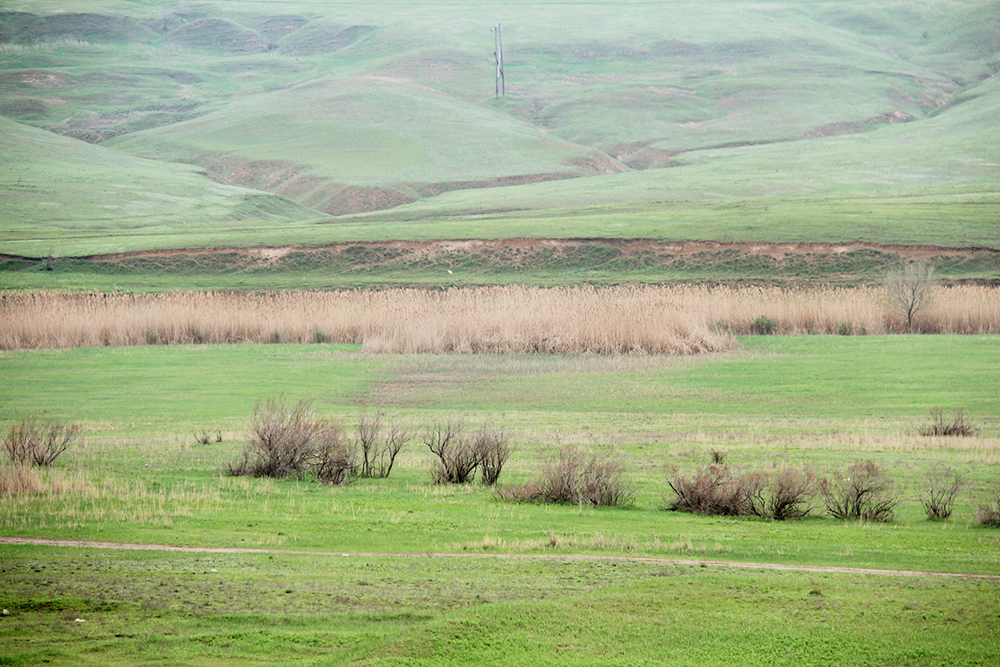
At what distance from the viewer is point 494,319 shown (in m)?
40.8

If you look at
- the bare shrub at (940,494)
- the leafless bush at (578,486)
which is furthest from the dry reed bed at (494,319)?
the leafless bush at (578,486)

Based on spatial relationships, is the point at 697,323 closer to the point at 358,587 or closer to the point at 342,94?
the point at 358,587

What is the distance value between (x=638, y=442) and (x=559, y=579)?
11.4 m

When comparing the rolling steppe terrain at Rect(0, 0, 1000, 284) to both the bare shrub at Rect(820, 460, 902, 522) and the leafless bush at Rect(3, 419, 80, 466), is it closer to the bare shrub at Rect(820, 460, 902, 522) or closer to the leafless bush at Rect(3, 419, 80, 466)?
the bare shrub at Rect(820, 460, 902, 522)

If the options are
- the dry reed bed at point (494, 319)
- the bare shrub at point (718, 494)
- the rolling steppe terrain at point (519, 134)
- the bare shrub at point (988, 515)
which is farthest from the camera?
the rolling steppe terrain at point (519, 134)

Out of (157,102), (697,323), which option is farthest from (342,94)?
(697,323)

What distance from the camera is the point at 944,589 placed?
1007cm

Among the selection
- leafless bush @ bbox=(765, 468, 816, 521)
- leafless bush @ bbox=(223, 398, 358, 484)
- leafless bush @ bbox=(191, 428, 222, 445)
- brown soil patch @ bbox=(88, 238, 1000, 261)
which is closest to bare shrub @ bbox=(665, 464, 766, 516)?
leafless bush @ bbox=(765, 468, 816, 521)

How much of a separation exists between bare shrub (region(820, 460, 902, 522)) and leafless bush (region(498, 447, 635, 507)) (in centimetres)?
297

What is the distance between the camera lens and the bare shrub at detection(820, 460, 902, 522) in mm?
14523

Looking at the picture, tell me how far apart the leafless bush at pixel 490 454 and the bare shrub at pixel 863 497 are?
17.6 feet

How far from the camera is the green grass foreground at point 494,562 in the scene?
8.54 m

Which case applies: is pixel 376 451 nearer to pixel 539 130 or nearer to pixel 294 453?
pixel 294 453

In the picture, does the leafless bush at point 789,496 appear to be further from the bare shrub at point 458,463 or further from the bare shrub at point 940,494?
the bare shrub at point 458,463
